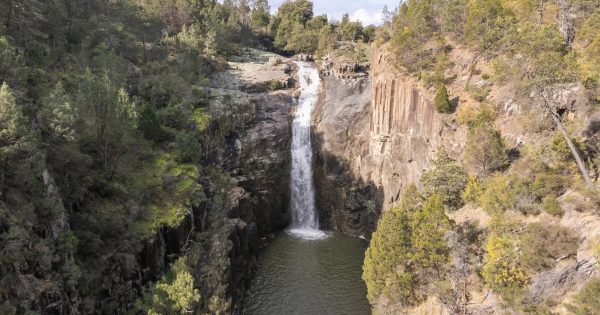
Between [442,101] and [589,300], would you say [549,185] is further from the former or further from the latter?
[442,101]

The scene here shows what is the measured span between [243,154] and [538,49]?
33745mm

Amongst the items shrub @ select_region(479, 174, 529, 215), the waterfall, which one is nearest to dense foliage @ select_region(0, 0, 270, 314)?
the waterfall

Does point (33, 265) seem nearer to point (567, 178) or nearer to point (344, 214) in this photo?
point (567, 178)

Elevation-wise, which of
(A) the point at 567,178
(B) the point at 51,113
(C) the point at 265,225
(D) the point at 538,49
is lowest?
(C) the point at 265,225

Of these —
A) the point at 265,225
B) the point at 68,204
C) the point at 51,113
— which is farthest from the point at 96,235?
the point at 265,225

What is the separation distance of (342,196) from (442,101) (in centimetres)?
1863

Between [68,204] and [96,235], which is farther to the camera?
[68,204]

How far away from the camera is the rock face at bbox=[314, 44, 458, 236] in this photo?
44625mm

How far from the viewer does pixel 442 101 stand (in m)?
39.3

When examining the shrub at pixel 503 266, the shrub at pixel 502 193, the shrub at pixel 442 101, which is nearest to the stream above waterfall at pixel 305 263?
the shrub at pixel 503 266

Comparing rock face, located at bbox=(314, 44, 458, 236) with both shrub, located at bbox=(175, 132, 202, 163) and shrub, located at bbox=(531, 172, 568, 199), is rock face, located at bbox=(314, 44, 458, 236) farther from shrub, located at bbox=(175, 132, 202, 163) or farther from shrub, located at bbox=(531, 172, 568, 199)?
shrub, located at bbox=(175, 132, 202, 163)

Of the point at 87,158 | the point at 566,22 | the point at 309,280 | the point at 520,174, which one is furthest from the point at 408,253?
the point at 566,22

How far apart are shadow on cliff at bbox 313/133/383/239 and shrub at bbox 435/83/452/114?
13635 millimetres

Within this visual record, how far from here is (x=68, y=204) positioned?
25.1 m
